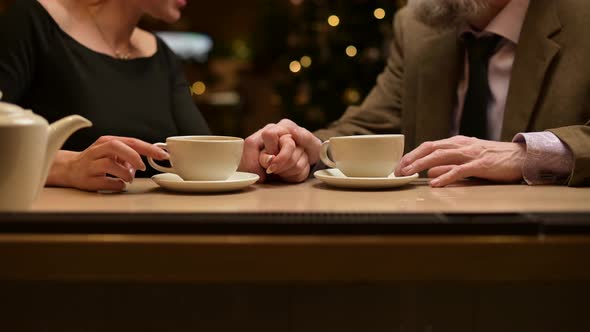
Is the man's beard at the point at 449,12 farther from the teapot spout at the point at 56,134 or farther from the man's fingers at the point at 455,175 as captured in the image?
the teapot spout at the point at 56,134

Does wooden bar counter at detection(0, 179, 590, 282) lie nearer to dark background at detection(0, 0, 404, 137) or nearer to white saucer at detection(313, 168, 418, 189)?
white saucer at detection(313, 168, 418, 189)

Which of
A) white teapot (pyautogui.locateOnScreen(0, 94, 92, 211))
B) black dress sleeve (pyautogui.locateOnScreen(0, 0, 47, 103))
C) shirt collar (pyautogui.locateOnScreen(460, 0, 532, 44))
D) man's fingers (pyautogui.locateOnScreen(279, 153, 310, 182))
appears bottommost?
man's fingers (pyautogui.locateOnScreen(279, 153, 310, 182))

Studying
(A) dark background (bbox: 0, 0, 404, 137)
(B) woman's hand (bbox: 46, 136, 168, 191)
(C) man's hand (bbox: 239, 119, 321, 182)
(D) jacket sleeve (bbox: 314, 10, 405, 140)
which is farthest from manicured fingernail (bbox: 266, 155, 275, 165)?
(A) dark background (bbox: 0, 0, 404, 137)

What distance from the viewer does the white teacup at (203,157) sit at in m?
1.02

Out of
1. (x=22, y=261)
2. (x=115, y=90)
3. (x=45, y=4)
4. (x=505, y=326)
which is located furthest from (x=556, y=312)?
(x=45, y=4)

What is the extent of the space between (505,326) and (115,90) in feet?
4.30

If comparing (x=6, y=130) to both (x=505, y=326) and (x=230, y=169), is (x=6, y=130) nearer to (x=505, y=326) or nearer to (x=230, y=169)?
(x=230, y=169)

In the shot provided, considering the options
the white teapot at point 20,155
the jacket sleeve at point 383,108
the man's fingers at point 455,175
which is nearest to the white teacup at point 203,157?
the white teapot at point 20,155

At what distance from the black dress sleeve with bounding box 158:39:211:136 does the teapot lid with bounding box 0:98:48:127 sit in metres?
1.16

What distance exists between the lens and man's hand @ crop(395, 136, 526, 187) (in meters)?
1.14

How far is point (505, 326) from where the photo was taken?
821 mm

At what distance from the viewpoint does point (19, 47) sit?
4.98 feet

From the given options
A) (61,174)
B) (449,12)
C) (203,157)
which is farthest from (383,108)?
(61,174)

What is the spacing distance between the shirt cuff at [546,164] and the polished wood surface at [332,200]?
0.16 ft
